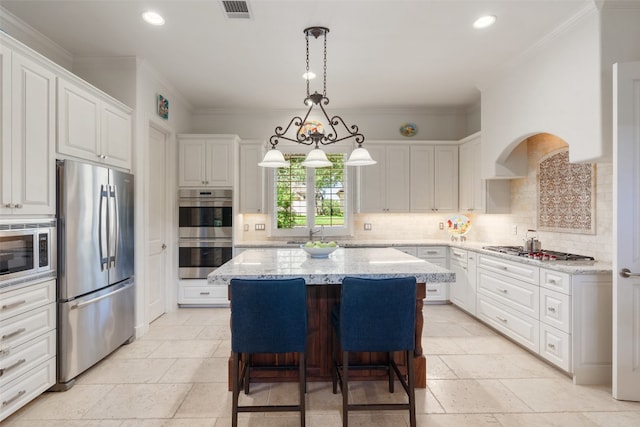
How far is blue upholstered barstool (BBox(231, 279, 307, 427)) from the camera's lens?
2.14 meters

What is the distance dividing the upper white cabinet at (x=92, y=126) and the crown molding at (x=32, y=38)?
28.6 inches

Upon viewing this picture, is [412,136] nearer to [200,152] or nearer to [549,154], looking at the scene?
[549,154]

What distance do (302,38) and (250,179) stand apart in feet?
8.12

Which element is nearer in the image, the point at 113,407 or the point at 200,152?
the point at 113,407

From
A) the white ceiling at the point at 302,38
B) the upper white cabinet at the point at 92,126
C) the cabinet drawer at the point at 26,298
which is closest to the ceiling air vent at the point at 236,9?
the white ceiling at the point at 302,38

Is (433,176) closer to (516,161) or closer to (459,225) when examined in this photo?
(459,225)

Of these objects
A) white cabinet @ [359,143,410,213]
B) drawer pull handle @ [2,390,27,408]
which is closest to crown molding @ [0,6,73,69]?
drawer pull handle @ [2,390,27,408]

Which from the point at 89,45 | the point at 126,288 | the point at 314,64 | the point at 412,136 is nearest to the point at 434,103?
the point at 412,136

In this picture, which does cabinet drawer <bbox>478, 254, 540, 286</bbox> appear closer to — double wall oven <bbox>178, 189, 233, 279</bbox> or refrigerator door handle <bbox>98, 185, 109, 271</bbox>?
double wall oven <bbox>178, 189, 233, 279</bbox>

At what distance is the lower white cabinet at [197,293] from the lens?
501cm

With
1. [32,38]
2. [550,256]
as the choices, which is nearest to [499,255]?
[550,256]

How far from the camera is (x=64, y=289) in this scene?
9.02 ft

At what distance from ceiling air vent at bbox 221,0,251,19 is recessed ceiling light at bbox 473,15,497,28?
1.91 meters

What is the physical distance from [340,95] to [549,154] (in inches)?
105
